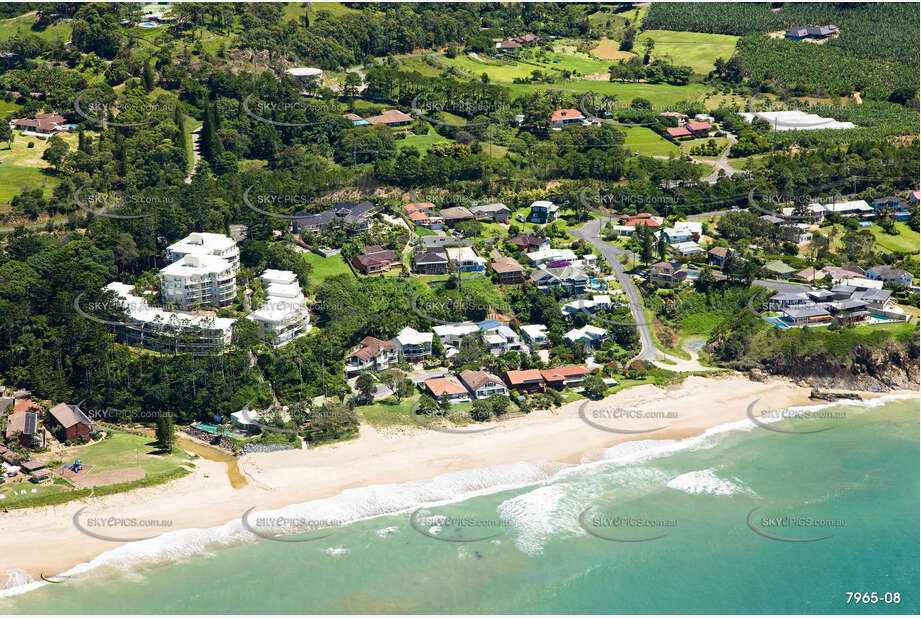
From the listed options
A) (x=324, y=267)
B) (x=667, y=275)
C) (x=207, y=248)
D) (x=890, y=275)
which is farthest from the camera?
(x=324, y=267)

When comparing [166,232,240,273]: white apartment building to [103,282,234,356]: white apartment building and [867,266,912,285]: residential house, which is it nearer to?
[103,282,234,356]: white apartment building

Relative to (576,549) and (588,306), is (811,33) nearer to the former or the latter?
(588,306)

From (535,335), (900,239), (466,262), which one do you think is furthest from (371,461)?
(900,239)

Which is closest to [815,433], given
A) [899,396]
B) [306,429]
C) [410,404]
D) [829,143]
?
[899,396]

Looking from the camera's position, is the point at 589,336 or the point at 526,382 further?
the point at 589,336

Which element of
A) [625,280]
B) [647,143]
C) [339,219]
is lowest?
[625,280]

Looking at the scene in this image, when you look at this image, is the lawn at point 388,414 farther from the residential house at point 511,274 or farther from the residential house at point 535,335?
the residential house at point 511,274

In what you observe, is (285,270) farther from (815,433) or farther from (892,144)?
(892,144)
